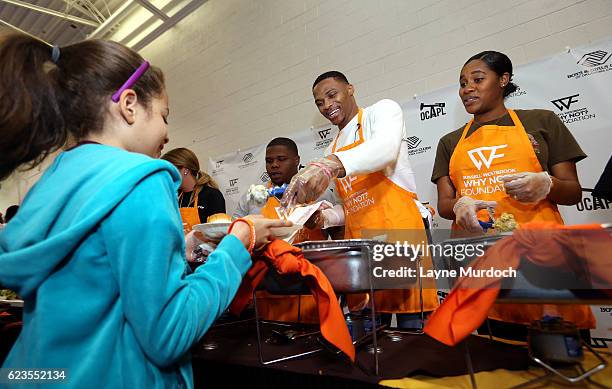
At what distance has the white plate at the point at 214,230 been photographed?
3.31 ft

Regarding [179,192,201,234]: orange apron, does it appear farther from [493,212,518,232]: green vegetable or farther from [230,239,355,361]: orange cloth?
[493,212,518,232]: green vegetable

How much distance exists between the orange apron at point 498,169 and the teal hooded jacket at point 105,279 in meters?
1.23

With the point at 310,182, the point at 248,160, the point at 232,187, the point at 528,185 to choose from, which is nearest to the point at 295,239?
the point at 310,182

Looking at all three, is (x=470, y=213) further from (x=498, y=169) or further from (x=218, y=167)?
(x=218, y=167)

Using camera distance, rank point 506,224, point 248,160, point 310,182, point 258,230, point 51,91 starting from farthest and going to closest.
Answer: point 248,160
point 310,182
point 506,224
point 258,230
point 51,91

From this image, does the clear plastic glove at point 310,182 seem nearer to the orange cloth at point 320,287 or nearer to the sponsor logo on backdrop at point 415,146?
the orange cloth at point 320,287

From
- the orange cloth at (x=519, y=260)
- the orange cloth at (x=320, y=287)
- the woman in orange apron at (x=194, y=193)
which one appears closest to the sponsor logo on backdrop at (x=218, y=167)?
the woman in orange apron at (x=194, y=193)

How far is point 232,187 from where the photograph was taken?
364cm

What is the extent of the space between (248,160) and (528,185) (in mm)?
2585

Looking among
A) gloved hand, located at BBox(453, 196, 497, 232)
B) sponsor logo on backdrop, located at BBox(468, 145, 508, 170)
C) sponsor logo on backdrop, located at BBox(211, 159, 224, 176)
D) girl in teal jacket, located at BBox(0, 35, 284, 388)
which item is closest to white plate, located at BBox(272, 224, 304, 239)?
girl in teal jacket, located at BBox(0, 35, 284, 388)

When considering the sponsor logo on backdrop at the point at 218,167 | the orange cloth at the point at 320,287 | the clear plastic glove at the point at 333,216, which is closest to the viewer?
the orange cloth at the point at 320,287

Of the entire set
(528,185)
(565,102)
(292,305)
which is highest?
(565,102)

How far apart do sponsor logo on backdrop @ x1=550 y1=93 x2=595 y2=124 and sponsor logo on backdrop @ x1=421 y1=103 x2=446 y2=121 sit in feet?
1.93

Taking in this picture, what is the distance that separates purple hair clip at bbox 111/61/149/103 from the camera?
778mm
